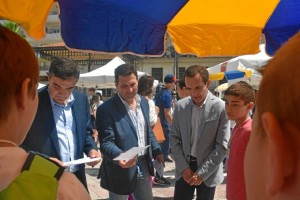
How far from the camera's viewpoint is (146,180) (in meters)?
3.54

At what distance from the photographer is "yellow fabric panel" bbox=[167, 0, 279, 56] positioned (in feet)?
10.2

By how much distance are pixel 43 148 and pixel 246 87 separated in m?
1.79

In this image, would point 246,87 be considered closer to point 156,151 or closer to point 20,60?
point 156,151

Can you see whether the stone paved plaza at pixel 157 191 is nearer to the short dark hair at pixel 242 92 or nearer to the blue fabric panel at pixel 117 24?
the short dark hair at pixel 242 92

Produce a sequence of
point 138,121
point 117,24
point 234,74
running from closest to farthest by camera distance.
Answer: point 117,24 < point 138,121 < point 234,74

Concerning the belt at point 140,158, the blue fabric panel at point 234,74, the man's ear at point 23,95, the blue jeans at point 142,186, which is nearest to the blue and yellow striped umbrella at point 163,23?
the belt at point 140,158

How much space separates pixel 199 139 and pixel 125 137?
74cm

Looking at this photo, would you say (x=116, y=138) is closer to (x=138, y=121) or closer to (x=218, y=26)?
(x=138, y=121)

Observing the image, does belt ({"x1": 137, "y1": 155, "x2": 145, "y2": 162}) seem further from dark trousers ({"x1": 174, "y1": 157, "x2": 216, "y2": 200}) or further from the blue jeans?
dark trousers ({"x1": 174, "y1": 157, "x2": 216, "y2": 200})

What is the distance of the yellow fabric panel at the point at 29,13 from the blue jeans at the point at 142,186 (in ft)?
5.31

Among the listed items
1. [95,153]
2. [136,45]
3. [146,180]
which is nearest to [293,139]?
[136,45]

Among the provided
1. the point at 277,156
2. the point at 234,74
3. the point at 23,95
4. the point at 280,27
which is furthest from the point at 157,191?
the point at 234,74

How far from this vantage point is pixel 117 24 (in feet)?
9.18

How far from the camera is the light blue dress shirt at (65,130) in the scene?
294 centimetres
